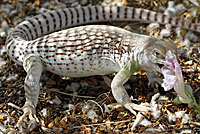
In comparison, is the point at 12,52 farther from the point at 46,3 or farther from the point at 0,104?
the point at 46,3

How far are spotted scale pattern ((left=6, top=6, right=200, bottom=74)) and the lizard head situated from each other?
1.72ft

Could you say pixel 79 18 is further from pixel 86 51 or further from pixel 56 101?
pixel 56 101

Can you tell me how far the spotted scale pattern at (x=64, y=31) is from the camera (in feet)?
14.0

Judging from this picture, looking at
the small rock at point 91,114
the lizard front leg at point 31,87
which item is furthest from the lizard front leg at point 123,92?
the lizard front leg at point 31,87

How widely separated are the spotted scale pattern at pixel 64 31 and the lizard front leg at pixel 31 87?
0.12 m

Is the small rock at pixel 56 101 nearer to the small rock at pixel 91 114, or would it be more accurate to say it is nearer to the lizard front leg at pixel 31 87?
the lizard front leg at pixel 31 87

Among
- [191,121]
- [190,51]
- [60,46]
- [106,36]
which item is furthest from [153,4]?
[191,121]

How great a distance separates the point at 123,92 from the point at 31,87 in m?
1.15

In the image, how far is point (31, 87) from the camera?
4.12m

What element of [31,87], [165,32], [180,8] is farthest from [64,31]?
[180,8]

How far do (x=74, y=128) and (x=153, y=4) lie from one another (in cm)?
277

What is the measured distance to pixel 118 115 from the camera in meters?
4.01

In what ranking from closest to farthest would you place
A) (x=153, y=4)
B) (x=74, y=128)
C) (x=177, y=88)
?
(x=177, y=88)
(x=74, y=128)
(x=153, y=4)

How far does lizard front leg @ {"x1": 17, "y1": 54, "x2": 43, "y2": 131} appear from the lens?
3.94 metres
